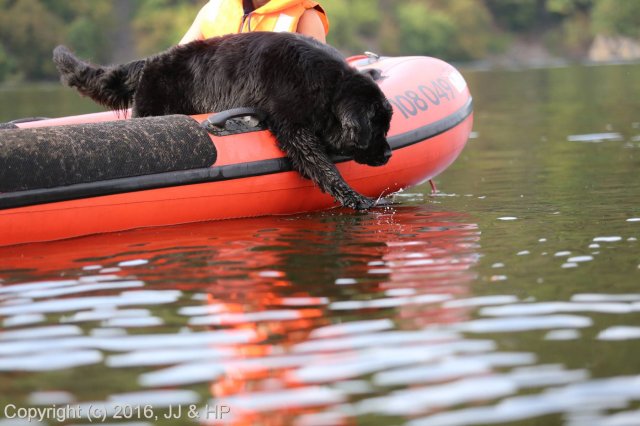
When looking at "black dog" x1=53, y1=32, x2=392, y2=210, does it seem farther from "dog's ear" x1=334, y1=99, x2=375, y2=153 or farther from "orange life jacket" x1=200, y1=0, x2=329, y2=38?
"orange life jacket" x1=200, y1=0, x2=329, y2=38

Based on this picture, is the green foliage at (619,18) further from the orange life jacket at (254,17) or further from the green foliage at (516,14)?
the orange life jacket at (254,17)

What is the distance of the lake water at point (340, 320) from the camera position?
3449mm

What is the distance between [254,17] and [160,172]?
1761mm

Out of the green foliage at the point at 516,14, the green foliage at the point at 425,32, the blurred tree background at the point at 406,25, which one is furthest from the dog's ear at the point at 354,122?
the green foliage at the point at 516,14

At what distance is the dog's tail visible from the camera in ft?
24.0

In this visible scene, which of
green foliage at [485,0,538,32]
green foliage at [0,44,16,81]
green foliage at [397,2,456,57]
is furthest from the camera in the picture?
green foliage at [485,0,538,32]

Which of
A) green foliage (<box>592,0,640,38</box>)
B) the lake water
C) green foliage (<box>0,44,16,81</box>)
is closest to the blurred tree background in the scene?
green foliage (<box>592,0,640,38</box>)

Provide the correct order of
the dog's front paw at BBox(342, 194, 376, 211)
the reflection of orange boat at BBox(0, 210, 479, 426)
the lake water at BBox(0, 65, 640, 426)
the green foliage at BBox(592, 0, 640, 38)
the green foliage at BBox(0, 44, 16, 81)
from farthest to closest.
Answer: the green foliage at BBox(592, 0, 640, 38)
the green foliage at BBox(0, 44, 16, 81)
the dog's front paw at BBox(342, 194, 376, 211)
the reflection of orange boat at BBox(0, 210, 479, 426)
the lake water at BBox(0, 65, 640, 426)

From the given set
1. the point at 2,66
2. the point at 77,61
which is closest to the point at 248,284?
the point at 77,61

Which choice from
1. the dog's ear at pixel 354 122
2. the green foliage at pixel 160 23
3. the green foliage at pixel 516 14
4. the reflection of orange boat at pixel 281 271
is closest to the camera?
the reflection of orange boat at pixel 281 271

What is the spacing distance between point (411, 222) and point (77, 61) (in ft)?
7.62

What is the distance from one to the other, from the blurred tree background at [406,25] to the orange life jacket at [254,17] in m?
61.3

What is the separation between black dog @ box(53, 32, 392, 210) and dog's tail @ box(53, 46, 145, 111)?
0.22 meters

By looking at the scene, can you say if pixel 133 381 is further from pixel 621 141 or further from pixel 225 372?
pixel 621 141
